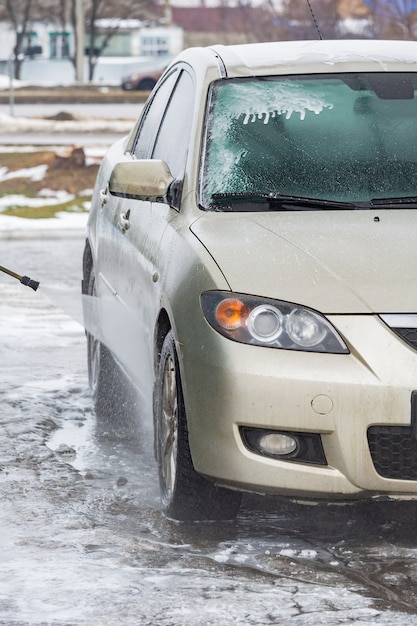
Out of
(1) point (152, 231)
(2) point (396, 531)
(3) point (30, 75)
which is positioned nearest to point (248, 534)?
(2) point (396, 531)

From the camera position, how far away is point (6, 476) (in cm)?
612

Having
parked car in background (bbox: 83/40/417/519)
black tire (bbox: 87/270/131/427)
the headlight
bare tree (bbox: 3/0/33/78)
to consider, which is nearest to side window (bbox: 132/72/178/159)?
parked car in background (bbox: 83/40/417/519)

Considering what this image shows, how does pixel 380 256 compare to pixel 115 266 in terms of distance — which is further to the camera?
pixel 115 266

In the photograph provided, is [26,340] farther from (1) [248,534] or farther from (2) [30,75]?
(2) [30,75]

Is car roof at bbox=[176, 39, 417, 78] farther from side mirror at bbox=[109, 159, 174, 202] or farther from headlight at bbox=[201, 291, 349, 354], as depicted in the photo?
headlight at bbox=[201, 291, 349, 354]

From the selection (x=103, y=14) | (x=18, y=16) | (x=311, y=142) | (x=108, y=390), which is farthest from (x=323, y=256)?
(x=18, y=16)

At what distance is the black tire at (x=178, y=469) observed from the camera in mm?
5039

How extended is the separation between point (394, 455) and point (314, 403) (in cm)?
29

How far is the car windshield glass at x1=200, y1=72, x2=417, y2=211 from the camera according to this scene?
5.50 metres

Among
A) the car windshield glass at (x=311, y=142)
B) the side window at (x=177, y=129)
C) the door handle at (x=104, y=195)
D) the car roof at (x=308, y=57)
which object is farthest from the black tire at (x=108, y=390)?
the car windshield glass at (x=311, y=142)

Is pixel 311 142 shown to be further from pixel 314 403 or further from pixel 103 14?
pixel 103 14

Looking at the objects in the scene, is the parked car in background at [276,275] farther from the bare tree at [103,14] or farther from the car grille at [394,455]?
the bare tree at [103,14]

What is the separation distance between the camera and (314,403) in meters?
4.64

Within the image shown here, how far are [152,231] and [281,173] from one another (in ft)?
1.74
